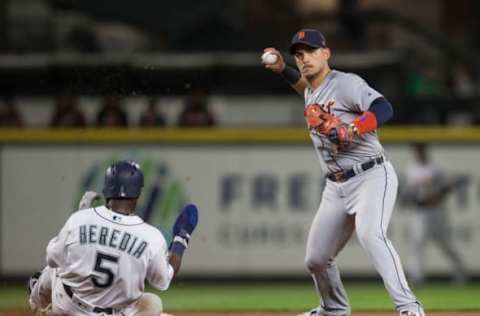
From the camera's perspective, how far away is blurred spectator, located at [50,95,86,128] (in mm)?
14945

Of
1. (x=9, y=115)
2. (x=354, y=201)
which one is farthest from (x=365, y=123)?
(x=9, y=115)

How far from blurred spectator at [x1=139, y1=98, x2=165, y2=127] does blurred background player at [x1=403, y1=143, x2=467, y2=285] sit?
316 cm

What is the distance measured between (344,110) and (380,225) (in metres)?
0.78

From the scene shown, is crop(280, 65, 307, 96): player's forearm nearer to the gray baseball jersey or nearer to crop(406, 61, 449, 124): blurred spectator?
the gray baseball jersey

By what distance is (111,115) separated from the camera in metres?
14.8

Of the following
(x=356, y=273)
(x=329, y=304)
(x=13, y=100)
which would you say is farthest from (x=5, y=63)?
(x=329, y=304)

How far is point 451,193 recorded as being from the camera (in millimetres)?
15039

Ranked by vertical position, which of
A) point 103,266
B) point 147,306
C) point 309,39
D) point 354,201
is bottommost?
point 147,306

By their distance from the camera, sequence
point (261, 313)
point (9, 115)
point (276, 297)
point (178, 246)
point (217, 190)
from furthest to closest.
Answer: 1. point (9, 115)
2. point (217, 190)
3. point (276, 297)
4. point (261, 313)
5. point (178, 246)

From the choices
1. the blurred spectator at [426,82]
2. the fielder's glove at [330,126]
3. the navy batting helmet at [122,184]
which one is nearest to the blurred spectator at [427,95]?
the blurred spectator at [426,82]

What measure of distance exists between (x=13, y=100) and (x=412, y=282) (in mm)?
5787

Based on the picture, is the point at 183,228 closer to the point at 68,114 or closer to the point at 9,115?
the point at 68,114

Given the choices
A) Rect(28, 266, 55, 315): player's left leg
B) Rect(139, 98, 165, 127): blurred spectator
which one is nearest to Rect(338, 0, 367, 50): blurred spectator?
Rect(139, 98, 165, 127): blurred spectator

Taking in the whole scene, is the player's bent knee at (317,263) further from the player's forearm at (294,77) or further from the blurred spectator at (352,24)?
the blurred spectator at (352,24)
